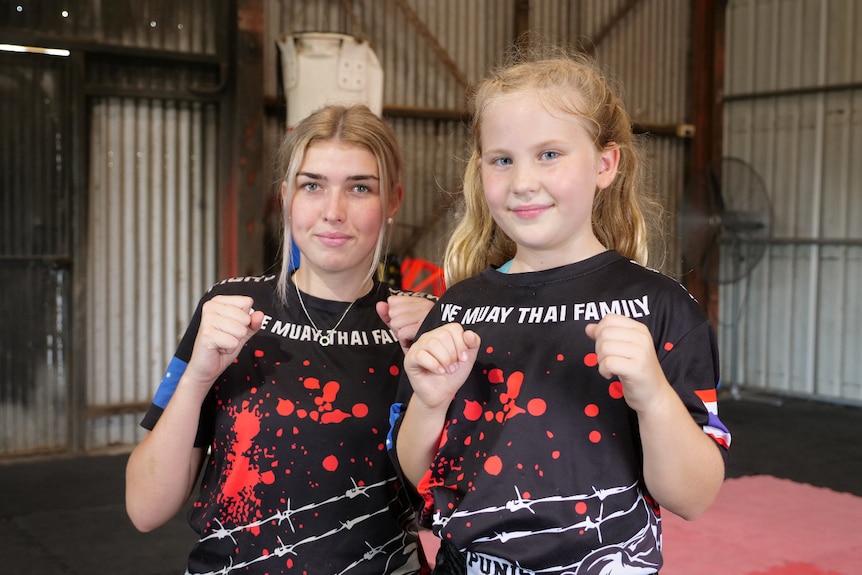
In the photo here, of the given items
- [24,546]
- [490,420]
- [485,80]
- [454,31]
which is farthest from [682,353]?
[454,31]

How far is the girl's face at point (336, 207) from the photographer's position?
6.24 ft

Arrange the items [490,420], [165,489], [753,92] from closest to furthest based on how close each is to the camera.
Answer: [490,420] → [165,489] → [753,92]

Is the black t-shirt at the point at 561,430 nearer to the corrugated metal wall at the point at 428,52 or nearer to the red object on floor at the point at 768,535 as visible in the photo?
the red object on floor at the point at 768,535

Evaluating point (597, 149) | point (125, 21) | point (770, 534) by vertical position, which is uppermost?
point (125, 21)

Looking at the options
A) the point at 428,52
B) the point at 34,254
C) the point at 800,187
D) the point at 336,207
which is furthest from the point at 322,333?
the point at 800,187

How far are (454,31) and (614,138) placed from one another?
783cm

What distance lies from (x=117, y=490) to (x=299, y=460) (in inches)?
195

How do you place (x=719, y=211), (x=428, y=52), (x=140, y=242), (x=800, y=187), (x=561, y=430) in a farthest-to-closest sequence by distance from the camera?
(x=800, y=187) → (x=719, y=211) → (x=428, y=52) → (x=140, y=242) → (x=561, y=430)

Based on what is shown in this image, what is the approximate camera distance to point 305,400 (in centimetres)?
185

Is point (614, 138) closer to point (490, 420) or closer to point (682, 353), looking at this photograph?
point (682, 353)

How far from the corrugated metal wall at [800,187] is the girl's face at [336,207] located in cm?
909

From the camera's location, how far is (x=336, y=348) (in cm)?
192

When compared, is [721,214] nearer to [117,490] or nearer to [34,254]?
[117,490]

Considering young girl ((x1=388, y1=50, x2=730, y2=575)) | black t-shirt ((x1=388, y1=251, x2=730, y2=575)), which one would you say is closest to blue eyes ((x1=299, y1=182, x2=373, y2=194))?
young girl ((x1=388, y1=50, x2=730, y2=575))
